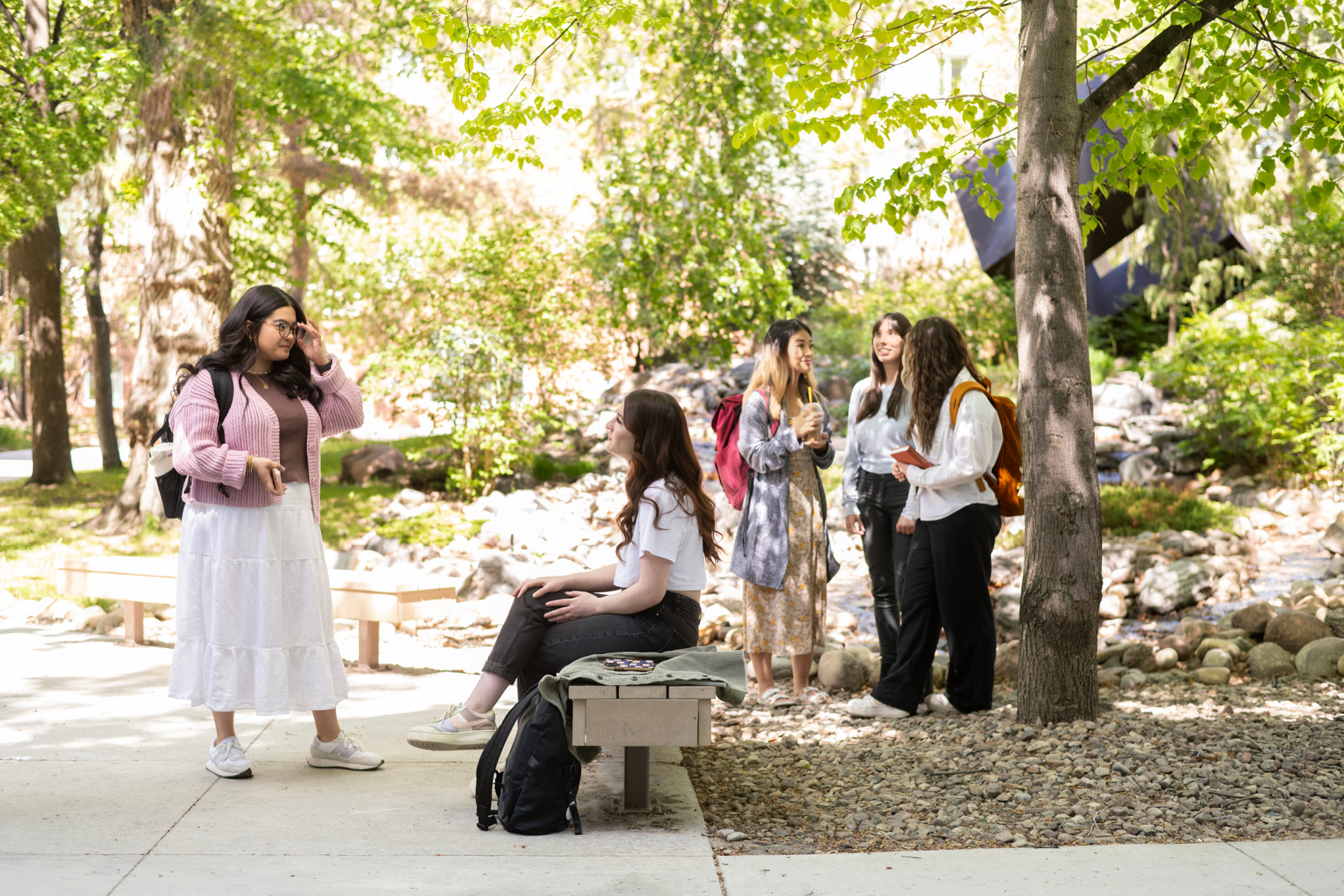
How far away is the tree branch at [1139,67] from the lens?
4.64 m

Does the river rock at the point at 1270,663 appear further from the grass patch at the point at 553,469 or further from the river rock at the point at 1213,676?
the grass patch at the point at 553,469

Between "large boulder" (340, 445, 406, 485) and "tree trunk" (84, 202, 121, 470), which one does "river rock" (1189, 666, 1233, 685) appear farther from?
"tree trunk" (84, 202, 121, 470)

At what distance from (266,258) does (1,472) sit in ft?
27.5

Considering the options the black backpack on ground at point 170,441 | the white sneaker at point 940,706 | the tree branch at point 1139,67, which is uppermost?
the tree branch at point 1139,67

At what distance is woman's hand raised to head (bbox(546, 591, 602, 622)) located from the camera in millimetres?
3941

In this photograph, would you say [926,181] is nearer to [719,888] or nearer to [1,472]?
[719,888]

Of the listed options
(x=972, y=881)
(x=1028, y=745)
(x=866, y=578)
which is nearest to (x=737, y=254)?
(x=866, y=578)

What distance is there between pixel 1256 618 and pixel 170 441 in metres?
5.69

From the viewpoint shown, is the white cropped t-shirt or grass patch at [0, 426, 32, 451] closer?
the white cropped t-shirt

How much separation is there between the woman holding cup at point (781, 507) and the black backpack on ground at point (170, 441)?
2254mm

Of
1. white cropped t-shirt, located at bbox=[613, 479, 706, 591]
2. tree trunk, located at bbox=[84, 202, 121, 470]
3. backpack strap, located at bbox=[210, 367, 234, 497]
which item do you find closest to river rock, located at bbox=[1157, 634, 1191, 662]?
white cropped t-shirt, located at bbox=[613, 479, 706, 591]

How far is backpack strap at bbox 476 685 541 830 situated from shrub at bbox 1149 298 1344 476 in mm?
9541

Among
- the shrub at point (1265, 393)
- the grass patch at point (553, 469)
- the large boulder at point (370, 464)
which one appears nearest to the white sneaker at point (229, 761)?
the grass patch at point (553, 469)

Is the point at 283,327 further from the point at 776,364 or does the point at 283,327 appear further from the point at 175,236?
the point at 175,236
